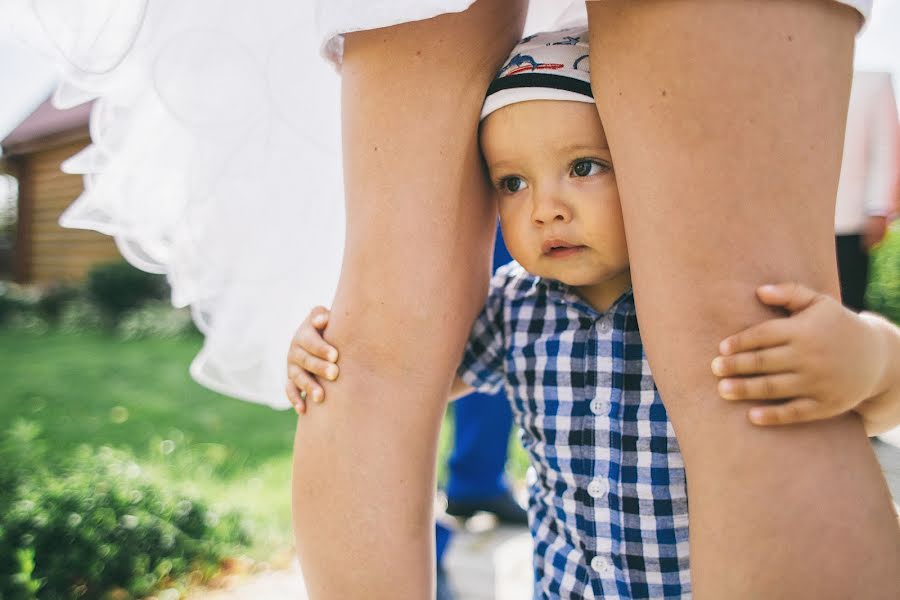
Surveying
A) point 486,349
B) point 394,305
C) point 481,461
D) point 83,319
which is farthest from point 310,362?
point 83,319

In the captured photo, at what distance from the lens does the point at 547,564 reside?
1028 mm

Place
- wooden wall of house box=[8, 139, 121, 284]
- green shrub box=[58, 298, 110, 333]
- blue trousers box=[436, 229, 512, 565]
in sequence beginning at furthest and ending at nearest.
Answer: wooden wall of house box=[8, 139, 121, 284] < green shrub box=[58, 298, 110, 333] < blue trousers box=[436, 229, 512, 565]

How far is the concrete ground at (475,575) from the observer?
4.93ft

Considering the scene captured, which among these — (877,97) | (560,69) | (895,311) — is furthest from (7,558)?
(895,311)

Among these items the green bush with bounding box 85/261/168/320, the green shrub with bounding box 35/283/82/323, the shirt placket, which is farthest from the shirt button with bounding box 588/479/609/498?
the green shrub with bounding box 35/283/82/323

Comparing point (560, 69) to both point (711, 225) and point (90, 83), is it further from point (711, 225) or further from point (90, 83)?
point (90, 83)

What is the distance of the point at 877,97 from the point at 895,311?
9.74ft

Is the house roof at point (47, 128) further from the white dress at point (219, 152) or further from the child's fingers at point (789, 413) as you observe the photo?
the child's fingers at point (789, 413)

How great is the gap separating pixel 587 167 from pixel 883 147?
1.43 metres

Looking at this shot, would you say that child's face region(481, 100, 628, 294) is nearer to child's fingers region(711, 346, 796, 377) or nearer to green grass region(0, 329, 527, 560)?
child's fingers region(711, 346, 796, 377)

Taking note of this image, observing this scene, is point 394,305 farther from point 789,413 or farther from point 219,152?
point 219,152

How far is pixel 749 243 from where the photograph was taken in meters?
0.63

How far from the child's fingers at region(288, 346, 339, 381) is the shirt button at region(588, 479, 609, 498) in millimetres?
382

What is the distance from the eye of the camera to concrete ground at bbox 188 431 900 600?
150 centimetres
